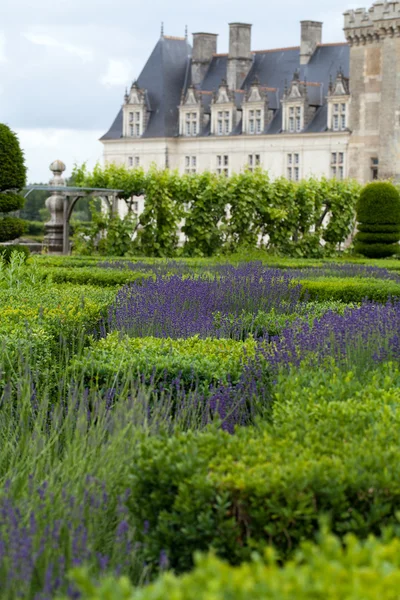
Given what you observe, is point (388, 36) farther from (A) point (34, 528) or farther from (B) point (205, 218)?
(A) point (34, 528)

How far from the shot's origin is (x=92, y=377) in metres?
5.10

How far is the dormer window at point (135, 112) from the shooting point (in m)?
56.8

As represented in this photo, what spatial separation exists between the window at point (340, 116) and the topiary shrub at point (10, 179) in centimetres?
3763

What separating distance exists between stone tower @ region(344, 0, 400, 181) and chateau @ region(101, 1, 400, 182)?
5 cm

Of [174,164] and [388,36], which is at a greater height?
[388,36]

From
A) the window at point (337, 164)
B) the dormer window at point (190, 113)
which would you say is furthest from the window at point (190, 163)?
the window at point (337, 164)

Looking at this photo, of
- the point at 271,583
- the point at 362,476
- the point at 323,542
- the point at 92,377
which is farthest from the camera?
the point at 92,377

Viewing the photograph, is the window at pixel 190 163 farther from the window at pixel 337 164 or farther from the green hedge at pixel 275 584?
the green hedge at pixel 275 584

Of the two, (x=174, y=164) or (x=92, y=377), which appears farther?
(x=174, y=164)

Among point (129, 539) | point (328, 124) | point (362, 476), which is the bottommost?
point (129, 539)

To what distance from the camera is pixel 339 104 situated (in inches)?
1993

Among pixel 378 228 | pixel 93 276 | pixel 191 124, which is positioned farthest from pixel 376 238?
pixel 191 124

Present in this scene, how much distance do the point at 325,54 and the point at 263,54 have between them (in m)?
4.05

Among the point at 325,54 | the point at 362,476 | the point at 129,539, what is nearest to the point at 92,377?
the point at 129,539
